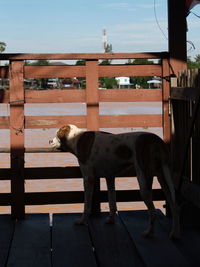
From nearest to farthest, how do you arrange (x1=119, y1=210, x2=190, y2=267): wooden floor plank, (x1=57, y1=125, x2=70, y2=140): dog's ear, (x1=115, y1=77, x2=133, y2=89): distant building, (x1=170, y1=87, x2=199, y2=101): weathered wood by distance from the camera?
(x1=119, y1=210, x2=190, y2=267): wooden floor plank
(x1=170, y1=87, x2=199, y2=101): weathered wood
(x1=57, y1=125, x2=70, y2=140): dog's ear
(x1=115, y1=77, x2=133, y2=89): distant building

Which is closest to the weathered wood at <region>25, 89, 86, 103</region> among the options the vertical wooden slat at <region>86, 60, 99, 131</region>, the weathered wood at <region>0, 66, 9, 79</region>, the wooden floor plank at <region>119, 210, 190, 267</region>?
the vertical wooden slat at <region>86, 60, 99, 131</region>

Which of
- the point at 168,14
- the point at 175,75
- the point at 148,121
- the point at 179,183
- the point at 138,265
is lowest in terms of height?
the point at 138,265

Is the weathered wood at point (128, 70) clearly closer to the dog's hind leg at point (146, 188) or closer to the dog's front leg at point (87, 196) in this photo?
the dog's front leg at point (87, 196)

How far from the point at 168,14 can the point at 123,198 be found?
2.03m

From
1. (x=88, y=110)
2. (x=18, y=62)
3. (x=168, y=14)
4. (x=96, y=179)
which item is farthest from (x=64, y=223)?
(x=168, y=14)

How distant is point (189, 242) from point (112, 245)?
679mm

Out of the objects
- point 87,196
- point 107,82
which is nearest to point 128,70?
point 87,196

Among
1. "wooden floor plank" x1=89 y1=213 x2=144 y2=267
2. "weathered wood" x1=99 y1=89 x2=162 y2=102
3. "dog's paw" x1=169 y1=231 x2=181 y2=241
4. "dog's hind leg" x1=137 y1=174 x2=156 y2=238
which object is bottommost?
"wooden floor plank" x1=89 y1=213 x2=144 y2=267

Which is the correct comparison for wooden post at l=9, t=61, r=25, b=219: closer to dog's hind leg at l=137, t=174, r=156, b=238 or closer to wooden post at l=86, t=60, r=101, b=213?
wooden post at l=86, t=60, r=101, b=213

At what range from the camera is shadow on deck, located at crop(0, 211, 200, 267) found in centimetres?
449

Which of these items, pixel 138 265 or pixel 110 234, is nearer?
pixel 138 265

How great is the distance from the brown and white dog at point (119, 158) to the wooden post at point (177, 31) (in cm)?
130

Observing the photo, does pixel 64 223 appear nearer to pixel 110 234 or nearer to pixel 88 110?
pixel 110 234

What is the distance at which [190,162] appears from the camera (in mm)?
5680
